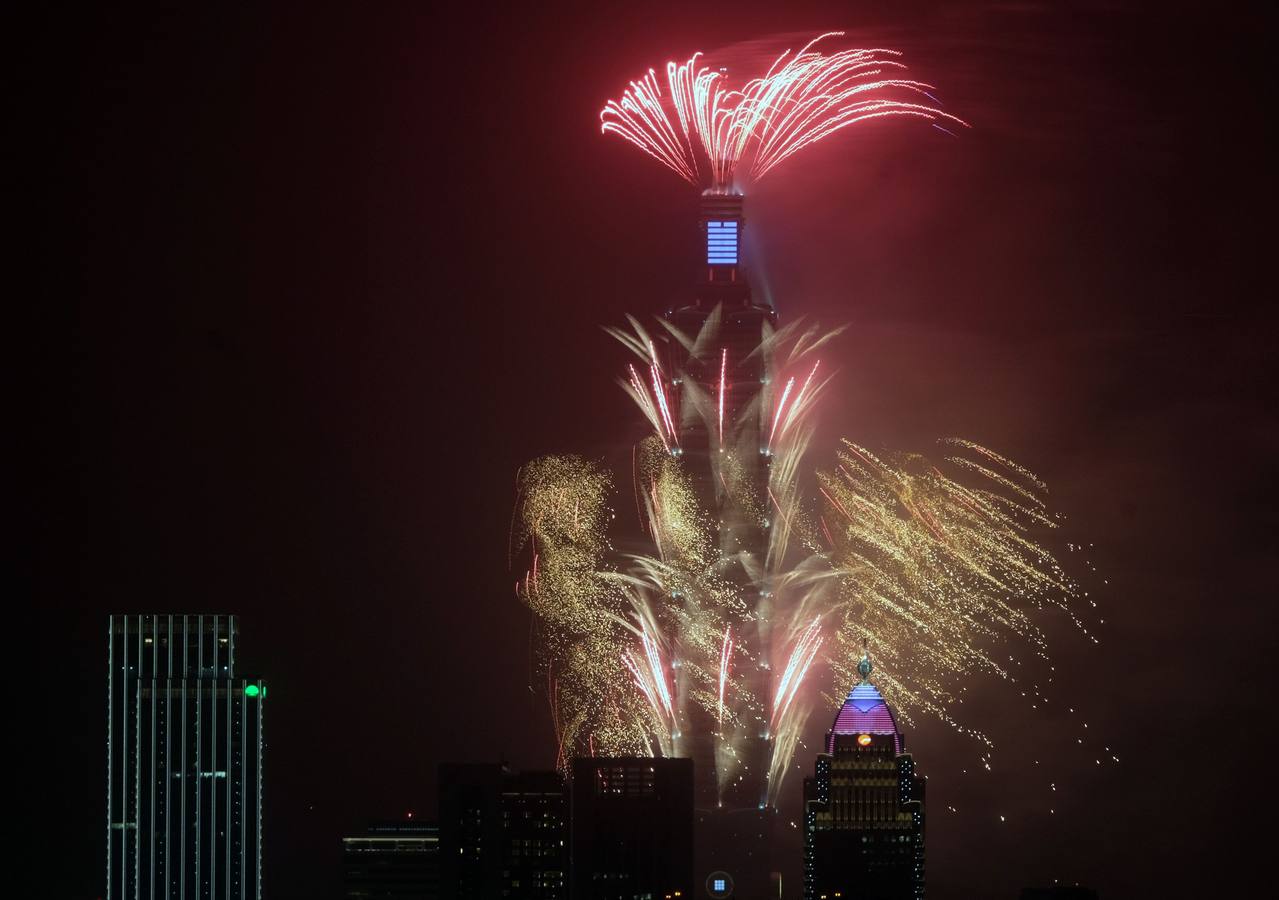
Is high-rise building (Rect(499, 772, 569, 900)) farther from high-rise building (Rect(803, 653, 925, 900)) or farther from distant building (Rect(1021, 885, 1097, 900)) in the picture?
distant building (Rect(1021, 885, 1097, 900))

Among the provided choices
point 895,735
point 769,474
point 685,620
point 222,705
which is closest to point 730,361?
point 769,474

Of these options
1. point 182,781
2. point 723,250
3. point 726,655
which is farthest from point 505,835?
point 723,250

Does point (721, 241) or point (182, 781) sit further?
point (182, 781)

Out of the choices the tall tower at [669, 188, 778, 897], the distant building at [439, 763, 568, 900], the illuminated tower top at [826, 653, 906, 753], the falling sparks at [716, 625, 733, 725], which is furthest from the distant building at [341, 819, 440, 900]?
the illuminated tower top at [826, 653, 906, 753]

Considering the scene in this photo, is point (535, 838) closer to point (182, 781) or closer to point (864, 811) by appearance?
point (864, 811)

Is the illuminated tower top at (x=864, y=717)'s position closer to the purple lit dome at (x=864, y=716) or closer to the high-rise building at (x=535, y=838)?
the purple lit dome at (x=864, y=716)

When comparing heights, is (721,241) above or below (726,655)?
above
